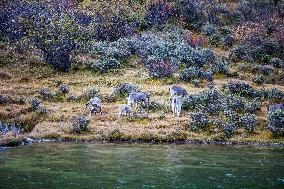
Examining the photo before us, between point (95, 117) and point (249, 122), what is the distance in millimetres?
12149

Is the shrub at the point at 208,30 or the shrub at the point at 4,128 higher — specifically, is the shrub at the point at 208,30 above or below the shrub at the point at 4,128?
above

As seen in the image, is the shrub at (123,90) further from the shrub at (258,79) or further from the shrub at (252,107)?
the shrub at (258,79)

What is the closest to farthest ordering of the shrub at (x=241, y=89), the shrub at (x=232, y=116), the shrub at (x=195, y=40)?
1. the shrub at (x=232, y=116)
2. the shrub at (x=241, y=89)
3. the shrub at (x=195, y=40)

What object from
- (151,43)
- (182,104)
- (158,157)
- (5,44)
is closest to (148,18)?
(151,43)

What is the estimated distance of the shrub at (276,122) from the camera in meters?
33.5

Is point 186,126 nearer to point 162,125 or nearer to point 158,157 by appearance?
point 162,125

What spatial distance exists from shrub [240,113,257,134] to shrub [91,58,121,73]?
19138 millimetres

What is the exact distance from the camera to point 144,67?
1989 inches

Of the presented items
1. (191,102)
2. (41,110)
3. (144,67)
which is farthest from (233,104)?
(41,110)

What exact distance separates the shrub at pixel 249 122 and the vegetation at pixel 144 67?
0.25 feet

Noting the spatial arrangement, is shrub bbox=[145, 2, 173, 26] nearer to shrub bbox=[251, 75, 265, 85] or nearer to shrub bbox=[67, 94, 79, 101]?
shrub bbox=[251, 75, 265, 85]

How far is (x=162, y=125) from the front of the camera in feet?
113

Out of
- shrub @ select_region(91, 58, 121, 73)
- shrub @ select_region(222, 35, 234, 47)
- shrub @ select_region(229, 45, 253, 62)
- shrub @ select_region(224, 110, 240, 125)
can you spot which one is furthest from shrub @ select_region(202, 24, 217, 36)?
shrub @ select_region(224, 110, 240, 125)

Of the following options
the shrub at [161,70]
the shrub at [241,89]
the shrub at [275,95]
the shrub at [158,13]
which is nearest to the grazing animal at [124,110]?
the shrub at [161,70]
